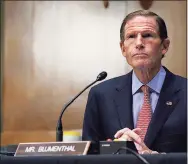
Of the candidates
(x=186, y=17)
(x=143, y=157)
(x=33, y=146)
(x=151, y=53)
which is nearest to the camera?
(x=143, y=157)

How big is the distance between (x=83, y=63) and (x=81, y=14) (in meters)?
0.48

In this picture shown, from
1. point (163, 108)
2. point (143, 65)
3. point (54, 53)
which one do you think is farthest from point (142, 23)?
point (54, 53)

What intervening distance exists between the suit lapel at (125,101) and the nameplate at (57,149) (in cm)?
69

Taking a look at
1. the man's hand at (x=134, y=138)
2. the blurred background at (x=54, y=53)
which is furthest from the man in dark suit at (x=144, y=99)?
the blurred background at (x=54, y=53)

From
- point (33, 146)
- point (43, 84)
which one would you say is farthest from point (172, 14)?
point (33, 146)

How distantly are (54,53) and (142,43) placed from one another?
2.46 meters

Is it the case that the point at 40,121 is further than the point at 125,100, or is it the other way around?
the point at 40,121

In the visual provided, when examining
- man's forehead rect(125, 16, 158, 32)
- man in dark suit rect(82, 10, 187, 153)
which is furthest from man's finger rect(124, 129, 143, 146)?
man's forehead rect(125, 16, 158, 32)

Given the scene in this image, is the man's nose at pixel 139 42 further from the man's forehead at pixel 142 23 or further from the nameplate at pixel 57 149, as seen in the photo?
the nameplate at pixel 57 149

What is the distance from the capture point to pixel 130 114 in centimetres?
266

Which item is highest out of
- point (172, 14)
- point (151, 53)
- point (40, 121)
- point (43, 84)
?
point (172, 14)

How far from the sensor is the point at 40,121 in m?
5.01

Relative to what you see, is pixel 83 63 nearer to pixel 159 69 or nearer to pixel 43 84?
pixel 43 84

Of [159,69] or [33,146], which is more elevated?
[159,69]
